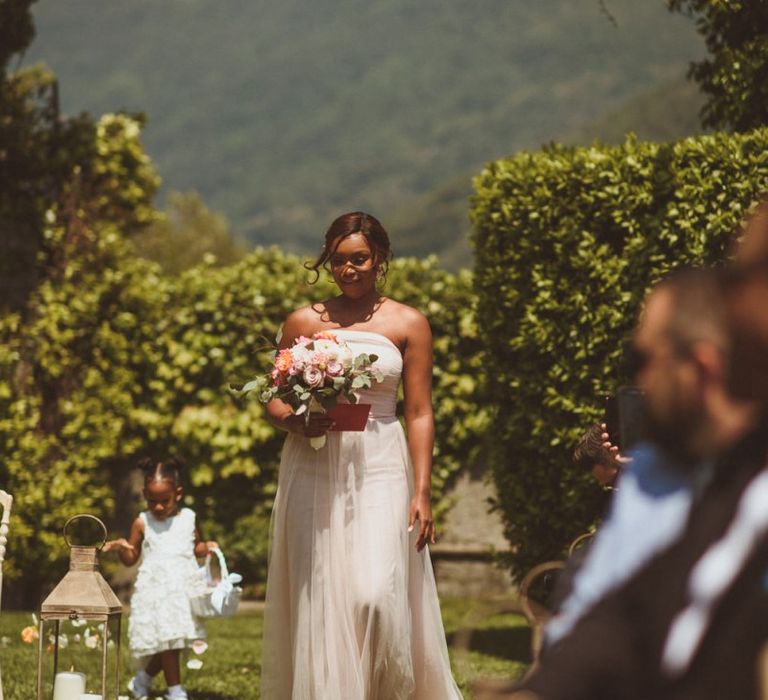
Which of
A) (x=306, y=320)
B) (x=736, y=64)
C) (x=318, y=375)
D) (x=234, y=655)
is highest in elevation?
(x=736, y=64)

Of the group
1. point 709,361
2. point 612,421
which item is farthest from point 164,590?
point 709,361

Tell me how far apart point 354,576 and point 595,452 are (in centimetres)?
113

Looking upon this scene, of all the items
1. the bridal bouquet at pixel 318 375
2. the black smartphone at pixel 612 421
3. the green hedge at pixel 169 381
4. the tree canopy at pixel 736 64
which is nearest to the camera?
the black smartphone at pixel 612 421

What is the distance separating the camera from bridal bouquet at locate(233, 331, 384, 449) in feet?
16.7

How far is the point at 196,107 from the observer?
184m

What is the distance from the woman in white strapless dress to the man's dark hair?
693mm

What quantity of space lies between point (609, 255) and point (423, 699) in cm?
355

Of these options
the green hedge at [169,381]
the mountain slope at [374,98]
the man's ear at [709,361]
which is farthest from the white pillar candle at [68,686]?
the mountain slope at [374,98]

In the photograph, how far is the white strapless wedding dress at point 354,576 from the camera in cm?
514

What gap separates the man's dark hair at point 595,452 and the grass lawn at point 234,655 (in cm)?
109

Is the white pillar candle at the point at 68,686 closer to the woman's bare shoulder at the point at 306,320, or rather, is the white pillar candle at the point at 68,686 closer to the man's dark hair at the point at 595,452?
the woman's bare shoulder at the point at 306,320

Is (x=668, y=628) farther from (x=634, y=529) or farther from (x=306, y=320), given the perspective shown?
(x=306, y=320)

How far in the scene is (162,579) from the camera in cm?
701

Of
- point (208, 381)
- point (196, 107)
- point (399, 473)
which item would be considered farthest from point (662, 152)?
point (196, 107)
